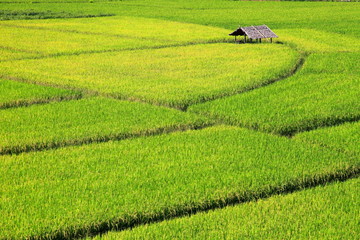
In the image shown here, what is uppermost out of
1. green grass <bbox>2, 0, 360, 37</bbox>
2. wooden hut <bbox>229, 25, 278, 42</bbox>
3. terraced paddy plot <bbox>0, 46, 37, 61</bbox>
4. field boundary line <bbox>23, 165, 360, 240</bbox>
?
wooden hut <bbox>229, 25, 278, 42</bbox>

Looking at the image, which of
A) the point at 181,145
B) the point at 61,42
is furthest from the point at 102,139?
the point at 61,42

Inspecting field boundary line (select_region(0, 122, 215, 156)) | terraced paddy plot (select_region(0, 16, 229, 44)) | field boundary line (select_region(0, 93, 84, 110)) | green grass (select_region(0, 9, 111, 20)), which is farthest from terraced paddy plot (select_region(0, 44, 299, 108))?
green grass (select_region(0, 9, 111, 20))

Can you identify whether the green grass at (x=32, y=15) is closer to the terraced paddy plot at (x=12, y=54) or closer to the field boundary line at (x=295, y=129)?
the terraced paddy plot at (x=12, y=54)

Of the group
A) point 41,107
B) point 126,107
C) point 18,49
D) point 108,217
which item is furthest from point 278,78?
point 18,49

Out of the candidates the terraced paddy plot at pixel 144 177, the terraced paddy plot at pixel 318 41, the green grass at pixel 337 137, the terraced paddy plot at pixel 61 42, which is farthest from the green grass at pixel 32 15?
the green grass at pixel 337 137

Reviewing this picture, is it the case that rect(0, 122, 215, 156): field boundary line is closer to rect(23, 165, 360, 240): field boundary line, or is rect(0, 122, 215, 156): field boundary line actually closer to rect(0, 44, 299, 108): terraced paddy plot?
rect(0, 44, 299, 108): terraced paddy plot

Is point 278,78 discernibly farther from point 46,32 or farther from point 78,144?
point 46,32
